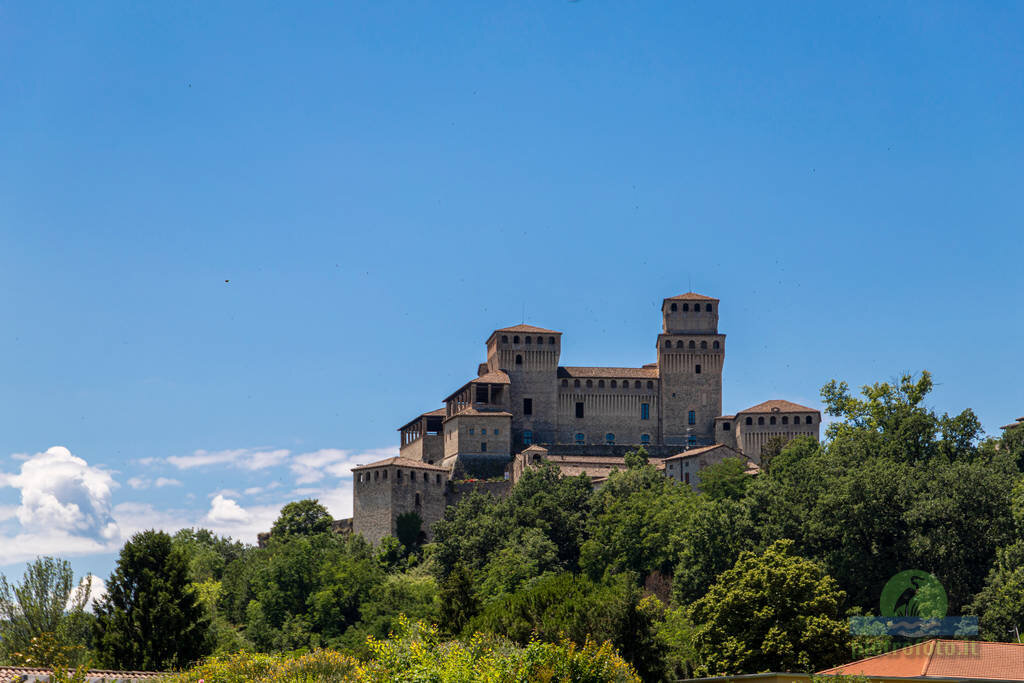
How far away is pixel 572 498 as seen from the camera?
78.0m

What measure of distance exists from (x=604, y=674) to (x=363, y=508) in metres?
55.7

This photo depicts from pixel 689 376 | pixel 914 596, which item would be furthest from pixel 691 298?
pixel 914 596

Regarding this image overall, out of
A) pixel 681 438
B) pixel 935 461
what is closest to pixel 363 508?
pixel 681 438

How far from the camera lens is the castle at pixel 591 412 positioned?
92562 mm

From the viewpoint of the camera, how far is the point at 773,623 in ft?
149

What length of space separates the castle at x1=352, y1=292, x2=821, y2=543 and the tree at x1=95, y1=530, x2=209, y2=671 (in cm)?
3413

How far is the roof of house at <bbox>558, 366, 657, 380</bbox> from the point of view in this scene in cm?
9862

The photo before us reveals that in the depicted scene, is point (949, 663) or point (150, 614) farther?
point (150, 614)

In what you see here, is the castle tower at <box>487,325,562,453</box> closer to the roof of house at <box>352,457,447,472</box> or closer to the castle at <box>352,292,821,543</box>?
the castle at <box>352,292,821,543</box>

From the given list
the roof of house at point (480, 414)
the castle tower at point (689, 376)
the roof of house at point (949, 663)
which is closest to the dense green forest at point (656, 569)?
the roof of house at point (949, 663)

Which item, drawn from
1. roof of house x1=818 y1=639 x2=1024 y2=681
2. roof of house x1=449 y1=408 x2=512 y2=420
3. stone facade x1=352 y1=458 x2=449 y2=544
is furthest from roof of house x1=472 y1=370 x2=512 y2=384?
roof of house x1=818 y1=639 x2=1024 y2=681

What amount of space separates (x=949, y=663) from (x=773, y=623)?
10459 millimetres

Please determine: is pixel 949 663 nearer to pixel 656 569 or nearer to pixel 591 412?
pixel 656 569
